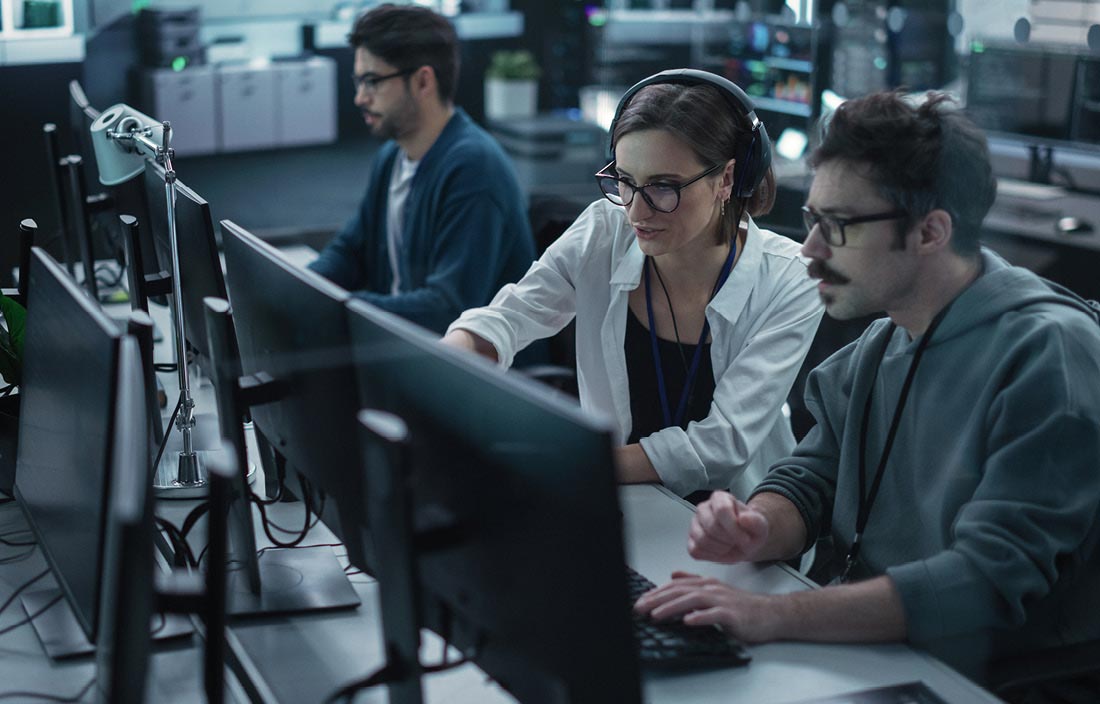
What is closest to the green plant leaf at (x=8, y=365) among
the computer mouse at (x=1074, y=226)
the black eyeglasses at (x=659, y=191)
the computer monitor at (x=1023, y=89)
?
the black eyeglasses at (x=659, y=191)

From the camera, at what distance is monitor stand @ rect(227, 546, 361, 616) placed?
1.47 m

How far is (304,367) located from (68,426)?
0.25m

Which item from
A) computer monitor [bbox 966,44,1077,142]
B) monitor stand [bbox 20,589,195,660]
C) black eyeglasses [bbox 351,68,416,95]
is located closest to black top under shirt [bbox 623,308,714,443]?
monitor stand [bbox 20,589,195,660]

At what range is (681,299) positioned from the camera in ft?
6.34

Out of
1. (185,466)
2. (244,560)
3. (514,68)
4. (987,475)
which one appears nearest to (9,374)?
(185,466)

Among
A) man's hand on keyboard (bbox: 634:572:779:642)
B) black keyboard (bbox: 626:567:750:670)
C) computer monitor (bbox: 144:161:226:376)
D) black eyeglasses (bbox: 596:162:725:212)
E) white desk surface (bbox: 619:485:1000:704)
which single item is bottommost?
white desk surface (bbox: 619:485:1000:704)

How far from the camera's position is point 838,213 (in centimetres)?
143

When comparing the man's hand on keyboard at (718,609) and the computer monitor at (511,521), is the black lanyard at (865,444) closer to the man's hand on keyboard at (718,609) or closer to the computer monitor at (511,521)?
the man's hand on keyboard at (718,609)

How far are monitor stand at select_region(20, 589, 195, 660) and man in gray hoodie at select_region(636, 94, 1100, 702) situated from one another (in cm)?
55

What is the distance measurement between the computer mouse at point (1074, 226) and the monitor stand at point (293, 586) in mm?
2723

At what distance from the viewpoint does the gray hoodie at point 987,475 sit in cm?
132

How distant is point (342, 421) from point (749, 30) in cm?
556

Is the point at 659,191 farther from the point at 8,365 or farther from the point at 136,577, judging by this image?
the point at 136,577

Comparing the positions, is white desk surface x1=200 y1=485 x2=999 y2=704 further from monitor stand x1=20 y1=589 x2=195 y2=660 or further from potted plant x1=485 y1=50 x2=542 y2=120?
potted plant x1=485 y1=50 x2=542 y2=120
